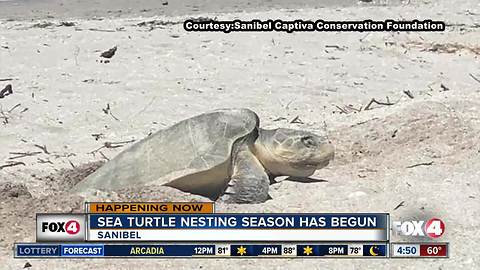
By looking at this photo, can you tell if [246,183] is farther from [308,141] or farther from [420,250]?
[420,250]

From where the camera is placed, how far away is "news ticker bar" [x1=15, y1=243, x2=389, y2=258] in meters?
2.79

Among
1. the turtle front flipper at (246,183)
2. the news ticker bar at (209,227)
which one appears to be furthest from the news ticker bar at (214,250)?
the turtle front flipper at (246,183)

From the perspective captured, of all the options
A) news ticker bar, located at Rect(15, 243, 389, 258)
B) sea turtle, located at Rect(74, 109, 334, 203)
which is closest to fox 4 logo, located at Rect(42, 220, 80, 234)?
news ticker bar, located at Rect(15, 243, 389, 258)

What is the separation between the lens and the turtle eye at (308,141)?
364cm

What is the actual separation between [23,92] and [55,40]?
2.07m

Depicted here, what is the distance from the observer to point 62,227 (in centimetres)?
Answer: 295

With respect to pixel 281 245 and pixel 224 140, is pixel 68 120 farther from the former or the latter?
pixel 281 245

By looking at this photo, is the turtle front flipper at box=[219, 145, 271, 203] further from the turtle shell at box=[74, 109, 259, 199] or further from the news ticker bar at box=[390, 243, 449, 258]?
the news ticker bar at box=[390, 243, 449, 258]

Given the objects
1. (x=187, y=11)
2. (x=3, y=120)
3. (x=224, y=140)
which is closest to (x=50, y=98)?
(x=3, y=120)

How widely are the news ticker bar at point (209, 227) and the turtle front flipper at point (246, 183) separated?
0.23 meters

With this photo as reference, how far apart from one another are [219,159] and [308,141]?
48cm

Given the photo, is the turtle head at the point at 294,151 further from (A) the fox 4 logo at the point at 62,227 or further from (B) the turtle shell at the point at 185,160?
(A) the fox 4 logo at the point at 62,227

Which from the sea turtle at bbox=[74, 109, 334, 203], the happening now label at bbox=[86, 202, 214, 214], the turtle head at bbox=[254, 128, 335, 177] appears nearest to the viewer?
the happening now label at bbox=[86, 202, 214, 214]

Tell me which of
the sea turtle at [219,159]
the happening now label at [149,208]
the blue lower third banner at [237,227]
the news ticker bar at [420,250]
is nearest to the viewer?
the news ticker bar at [420,250]
